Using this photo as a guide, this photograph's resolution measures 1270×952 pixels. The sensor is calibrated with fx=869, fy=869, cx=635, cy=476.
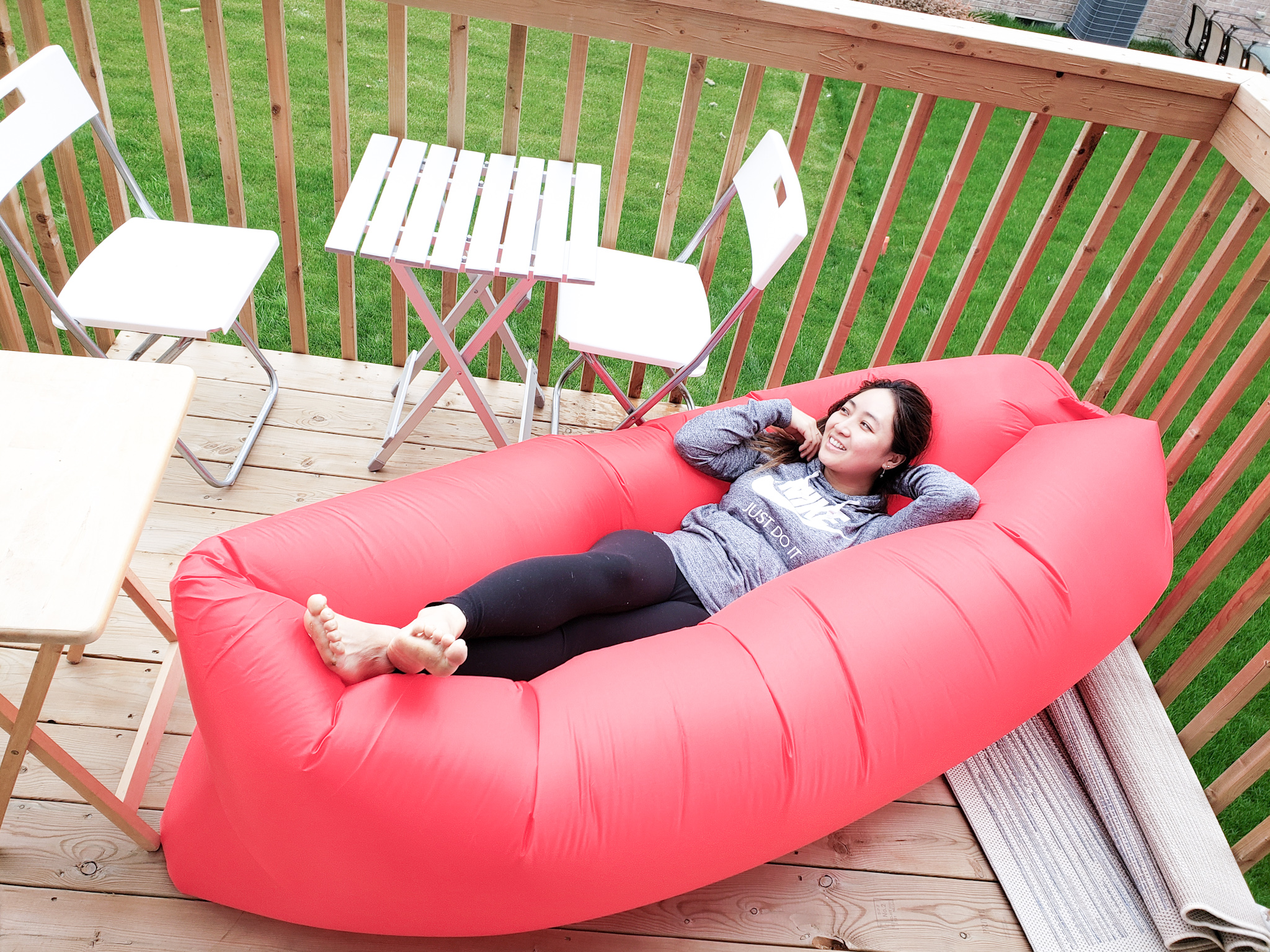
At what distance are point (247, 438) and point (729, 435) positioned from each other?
1.44 meters

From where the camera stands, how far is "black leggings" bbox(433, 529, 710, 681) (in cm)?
163

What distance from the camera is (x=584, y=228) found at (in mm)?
2326

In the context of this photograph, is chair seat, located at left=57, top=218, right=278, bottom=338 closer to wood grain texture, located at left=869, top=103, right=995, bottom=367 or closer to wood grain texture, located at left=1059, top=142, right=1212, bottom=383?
wood grain texture, located at left=869, top=103, right=995, bottom=367

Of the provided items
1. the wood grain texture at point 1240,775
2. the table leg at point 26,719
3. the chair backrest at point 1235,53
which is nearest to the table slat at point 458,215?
the table leg at point 26,719

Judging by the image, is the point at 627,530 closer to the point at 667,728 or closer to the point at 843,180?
the point at 667,728

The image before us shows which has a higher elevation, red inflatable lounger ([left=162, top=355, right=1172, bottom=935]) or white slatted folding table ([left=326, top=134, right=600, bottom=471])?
white slatted folding table ([left=326, top=134, right=600, bottom=471])

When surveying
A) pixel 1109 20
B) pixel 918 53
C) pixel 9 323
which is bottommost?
pixel 9 323

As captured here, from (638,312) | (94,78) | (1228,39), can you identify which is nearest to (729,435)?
(638,312)

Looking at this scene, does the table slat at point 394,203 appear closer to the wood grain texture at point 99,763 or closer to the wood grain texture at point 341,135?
the wood grain texture at point 341,135

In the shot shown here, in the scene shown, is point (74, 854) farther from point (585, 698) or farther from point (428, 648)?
point (585, 698)

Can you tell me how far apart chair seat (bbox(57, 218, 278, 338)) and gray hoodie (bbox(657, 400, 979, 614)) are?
48.9 inches

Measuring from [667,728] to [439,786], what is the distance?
1.34 ft

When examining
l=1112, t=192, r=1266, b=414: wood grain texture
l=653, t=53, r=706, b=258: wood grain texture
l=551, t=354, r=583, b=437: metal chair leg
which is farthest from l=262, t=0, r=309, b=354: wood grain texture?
l=1112, t=192, r=1266, b=414: wood grain texture

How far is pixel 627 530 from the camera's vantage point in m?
2.09
